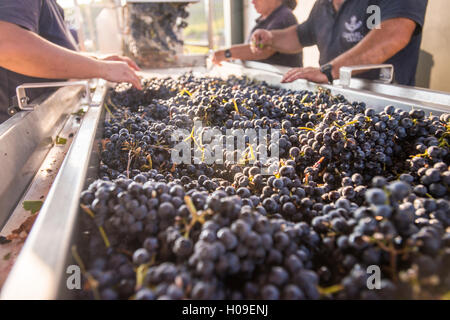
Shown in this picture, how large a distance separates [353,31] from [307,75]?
945 millimetres

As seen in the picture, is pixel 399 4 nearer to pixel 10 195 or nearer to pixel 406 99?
pixel 406 99

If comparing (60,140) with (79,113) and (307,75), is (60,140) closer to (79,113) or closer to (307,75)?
(79,113)

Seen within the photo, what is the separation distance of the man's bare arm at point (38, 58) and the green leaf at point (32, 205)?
84cm

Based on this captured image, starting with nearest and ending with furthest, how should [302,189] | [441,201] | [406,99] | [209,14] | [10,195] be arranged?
[441,201], [302,189], [10,195], [406,99], [209,14]

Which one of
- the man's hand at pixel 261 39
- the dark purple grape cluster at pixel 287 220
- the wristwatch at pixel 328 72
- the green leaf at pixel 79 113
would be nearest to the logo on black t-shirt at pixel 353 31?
the wristwatch at pixel 328 72

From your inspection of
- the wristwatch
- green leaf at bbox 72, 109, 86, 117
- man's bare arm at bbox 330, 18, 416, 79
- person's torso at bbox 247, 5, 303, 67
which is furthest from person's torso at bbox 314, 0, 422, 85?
green leaf at bbox 72, 109, 86, 117

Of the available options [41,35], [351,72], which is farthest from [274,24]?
[41,35]

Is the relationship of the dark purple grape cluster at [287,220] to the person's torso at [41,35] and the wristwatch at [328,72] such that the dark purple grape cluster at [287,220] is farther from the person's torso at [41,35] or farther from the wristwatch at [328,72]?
the person's torso at [41,35]

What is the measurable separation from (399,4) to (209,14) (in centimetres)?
266

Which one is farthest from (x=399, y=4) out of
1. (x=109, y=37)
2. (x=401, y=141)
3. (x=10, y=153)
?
→ (x=109, y=37)

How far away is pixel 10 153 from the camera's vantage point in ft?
3.90

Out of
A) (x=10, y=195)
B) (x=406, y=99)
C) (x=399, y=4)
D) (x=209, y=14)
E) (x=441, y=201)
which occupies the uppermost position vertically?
(x=209, y=14)

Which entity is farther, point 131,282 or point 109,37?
point 109,37

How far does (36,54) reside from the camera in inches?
61.2
